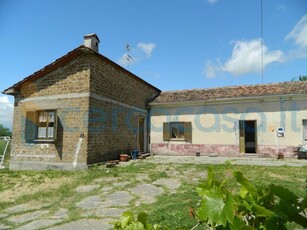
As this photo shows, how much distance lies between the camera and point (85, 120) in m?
10.2

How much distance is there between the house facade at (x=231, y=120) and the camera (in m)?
13.1

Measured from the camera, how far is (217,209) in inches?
30.1

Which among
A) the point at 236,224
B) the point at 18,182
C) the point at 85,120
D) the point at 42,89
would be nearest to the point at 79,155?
the point at 85,120

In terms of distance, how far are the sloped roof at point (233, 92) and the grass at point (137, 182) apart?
5.82 meters

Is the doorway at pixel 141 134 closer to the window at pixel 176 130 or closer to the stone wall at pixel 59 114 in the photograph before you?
the window at pixel 176 130

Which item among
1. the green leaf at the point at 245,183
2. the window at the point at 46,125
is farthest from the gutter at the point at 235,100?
the green leaf at the point at 245,183

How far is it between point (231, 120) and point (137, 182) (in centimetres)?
885

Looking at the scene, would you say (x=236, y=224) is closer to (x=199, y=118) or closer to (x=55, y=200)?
(x=55, y=200)

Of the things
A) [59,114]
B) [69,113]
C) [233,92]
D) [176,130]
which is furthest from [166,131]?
[59,114]

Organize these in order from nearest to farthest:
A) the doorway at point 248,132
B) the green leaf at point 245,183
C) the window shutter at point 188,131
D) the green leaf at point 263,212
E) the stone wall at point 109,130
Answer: the green leaf at point 263,212
the green leaf at point 245,183
the stone wall at point 109,130
the doorway at point 248,132
the window shutter at point 188,131

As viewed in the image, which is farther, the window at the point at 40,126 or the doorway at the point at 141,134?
the doorway at the point at 141,134

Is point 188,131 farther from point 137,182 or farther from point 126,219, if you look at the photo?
point 126,219

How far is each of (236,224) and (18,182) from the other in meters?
9.36

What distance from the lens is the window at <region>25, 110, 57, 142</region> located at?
10742 millimetres
